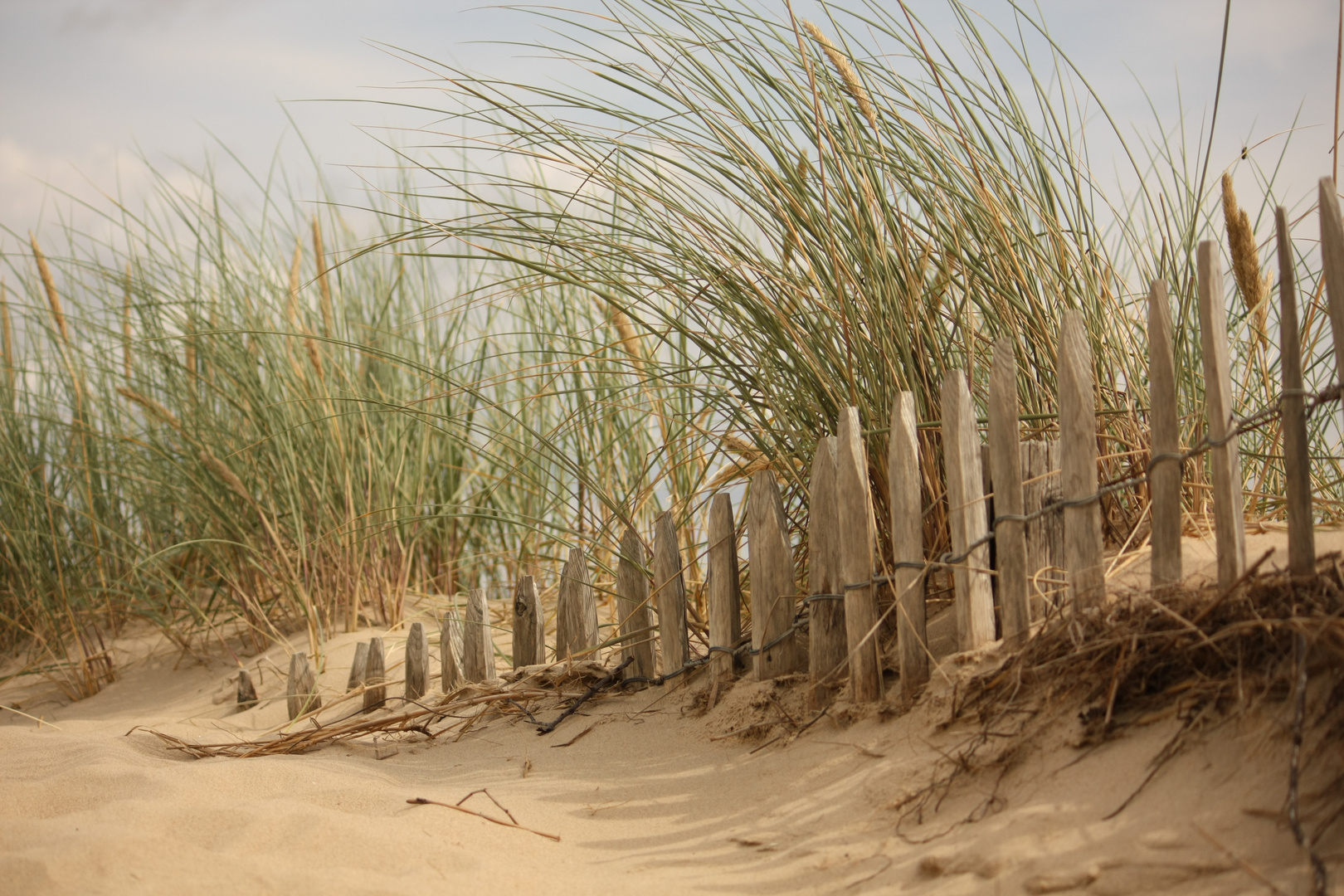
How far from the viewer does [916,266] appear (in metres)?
2.49

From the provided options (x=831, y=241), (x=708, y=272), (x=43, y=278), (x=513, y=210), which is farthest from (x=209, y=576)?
(x=831, y=241)

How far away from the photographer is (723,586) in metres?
2.64

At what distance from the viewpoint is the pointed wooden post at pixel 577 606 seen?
3215 millimetres

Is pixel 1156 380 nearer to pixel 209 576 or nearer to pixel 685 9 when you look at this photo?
pixel 685 9

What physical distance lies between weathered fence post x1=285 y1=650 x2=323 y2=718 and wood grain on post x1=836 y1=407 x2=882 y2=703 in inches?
95.5

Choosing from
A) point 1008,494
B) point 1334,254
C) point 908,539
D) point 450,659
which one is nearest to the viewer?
point 1334,254

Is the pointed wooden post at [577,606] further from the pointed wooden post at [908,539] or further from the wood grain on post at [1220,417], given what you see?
the wood grain on post at [1220,417]

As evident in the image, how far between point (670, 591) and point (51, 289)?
5040 millimetres

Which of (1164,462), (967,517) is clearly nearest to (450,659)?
(967,517)

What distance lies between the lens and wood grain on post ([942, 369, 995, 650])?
6.79 feet

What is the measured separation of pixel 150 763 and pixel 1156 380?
2.69 m

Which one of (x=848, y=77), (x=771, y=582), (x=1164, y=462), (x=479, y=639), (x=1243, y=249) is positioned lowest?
(x=479, y=639)

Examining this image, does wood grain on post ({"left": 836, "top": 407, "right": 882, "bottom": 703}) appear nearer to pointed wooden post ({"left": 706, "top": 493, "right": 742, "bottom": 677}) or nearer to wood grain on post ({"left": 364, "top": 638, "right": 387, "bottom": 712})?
pointed wooden post ({"left": 706, "top": 493, "right": 742, "bottom": 677})

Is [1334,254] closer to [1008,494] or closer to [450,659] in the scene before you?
[1008,494]
